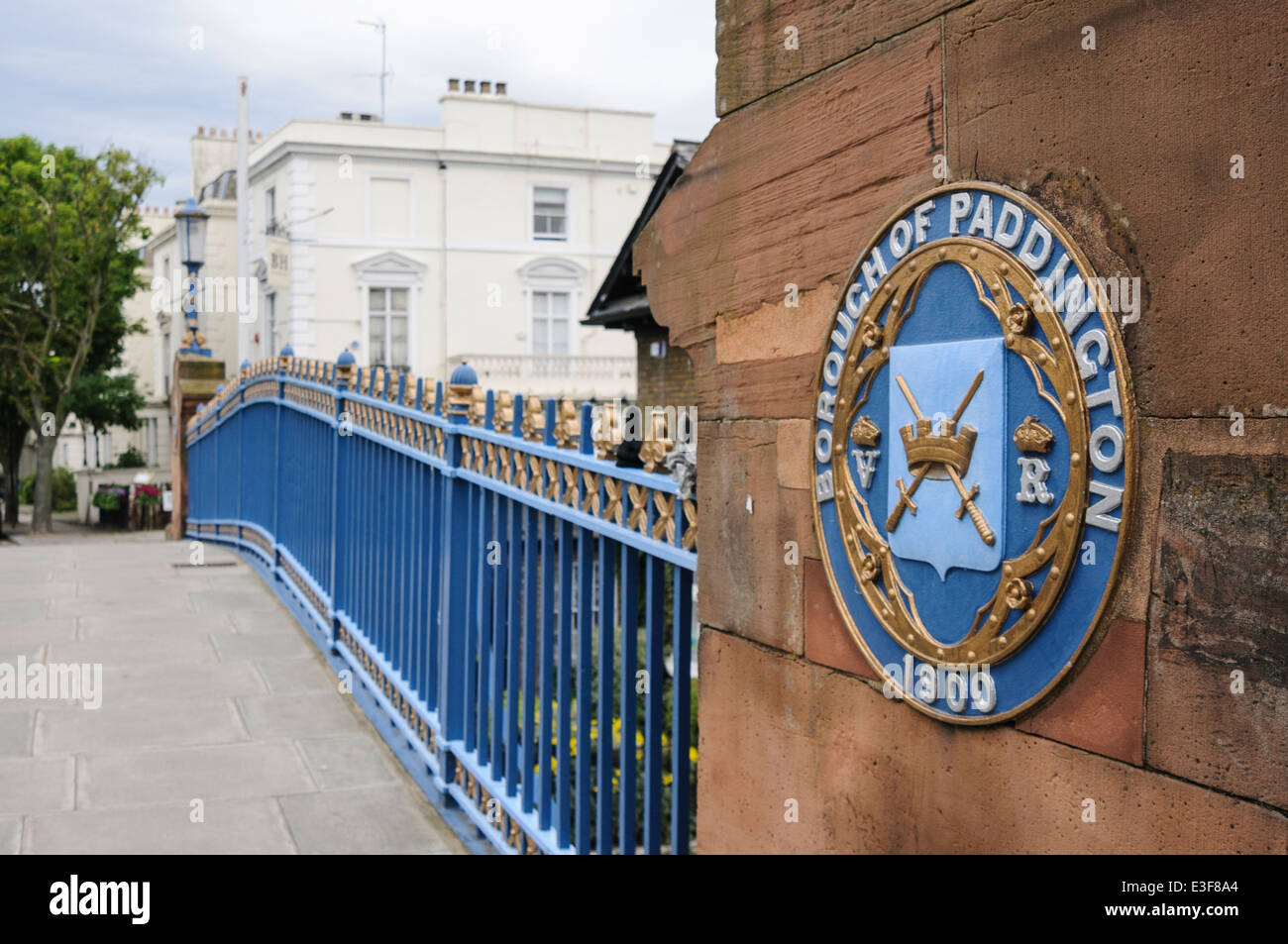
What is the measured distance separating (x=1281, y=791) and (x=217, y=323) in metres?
40.0

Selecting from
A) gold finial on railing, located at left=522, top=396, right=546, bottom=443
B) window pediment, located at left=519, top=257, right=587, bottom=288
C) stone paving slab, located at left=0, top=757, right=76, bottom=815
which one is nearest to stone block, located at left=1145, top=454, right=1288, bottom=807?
gold finial on railing, located at left=522, top=396, right=546, bottom=443

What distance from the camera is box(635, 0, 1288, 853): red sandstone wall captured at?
1474 millimetres

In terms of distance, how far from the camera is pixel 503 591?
441 cm

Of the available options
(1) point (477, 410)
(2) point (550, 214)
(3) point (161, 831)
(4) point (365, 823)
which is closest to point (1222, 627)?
(1) point (477, 410)

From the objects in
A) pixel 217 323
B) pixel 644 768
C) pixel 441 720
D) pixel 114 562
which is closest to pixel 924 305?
pixel 644 768

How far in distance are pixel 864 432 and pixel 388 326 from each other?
31.5 meters

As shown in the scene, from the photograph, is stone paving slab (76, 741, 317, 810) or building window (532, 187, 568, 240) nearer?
stone paving slab (76, 741, 317, 810)

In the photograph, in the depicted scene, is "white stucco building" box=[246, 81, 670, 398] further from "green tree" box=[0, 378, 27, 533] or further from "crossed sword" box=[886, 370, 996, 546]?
"crossed sword" box=[886, 370, 996, 546]

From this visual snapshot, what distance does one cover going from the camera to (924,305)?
1969mm

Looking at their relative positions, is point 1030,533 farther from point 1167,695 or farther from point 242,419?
point 242,419

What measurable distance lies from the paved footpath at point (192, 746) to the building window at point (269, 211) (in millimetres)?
26118

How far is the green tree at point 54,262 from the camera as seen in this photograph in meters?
30.4

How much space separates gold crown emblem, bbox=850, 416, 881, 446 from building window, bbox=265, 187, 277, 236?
107 ft

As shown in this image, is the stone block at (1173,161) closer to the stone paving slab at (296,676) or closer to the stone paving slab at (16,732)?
the stone paving slab at (16,732)
